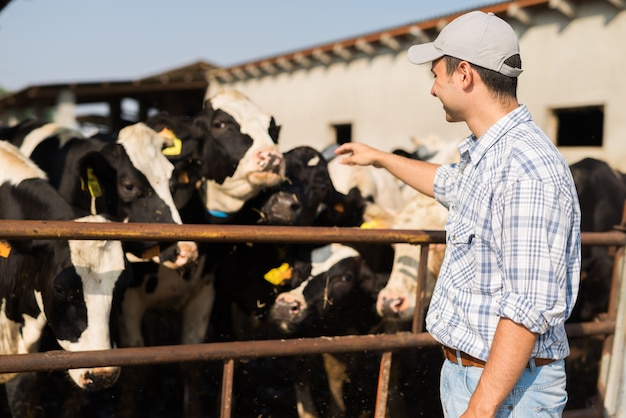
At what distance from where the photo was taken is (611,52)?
28.0 ft

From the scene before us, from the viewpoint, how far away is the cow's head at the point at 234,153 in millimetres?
4004

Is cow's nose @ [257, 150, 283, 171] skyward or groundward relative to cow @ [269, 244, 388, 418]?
skyward

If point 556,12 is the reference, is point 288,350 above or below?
below

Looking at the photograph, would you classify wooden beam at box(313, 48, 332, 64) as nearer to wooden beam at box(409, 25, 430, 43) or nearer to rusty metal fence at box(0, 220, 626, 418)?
wooden beam at box(409, 25, 430, 43)

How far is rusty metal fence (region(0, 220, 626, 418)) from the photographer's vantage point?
6.89ft

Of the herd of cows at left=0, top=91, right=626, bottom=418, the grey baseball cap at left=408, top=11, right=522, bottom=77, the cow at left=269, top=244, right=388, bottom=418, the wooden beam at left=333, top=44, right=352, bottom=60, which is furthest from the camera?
the wooden beam at left=333, top=44, right=352, bottom=60

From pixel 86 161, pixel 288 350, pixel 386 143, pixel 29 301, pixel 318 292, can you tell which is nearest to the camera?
pixel 288 350

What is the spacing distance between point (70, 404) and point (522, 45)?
8.04m

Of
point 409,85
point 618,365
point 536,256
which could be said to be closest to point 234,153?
point 618,365

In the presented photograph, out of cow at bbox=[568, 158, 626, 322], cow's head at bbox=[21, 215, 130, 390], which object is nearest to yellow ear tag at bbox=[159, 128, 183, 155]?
cow's head at bbox=[21, 215, 130, 390]

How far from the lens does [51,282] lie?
9.55 feet

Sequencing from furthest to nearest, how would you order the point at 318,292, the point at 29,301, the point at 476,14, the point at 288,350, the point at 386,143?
the point at 386,143 → the point at 318,292 → the point at 29,301 → the point at 288,350 → the point at 476,14

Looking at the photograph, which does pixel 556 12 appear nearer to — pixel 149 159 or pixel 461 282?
pixel 149 159

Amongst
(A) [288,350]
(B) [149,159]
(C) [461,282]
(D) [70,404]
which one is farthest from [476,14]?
(D) [70,404]
